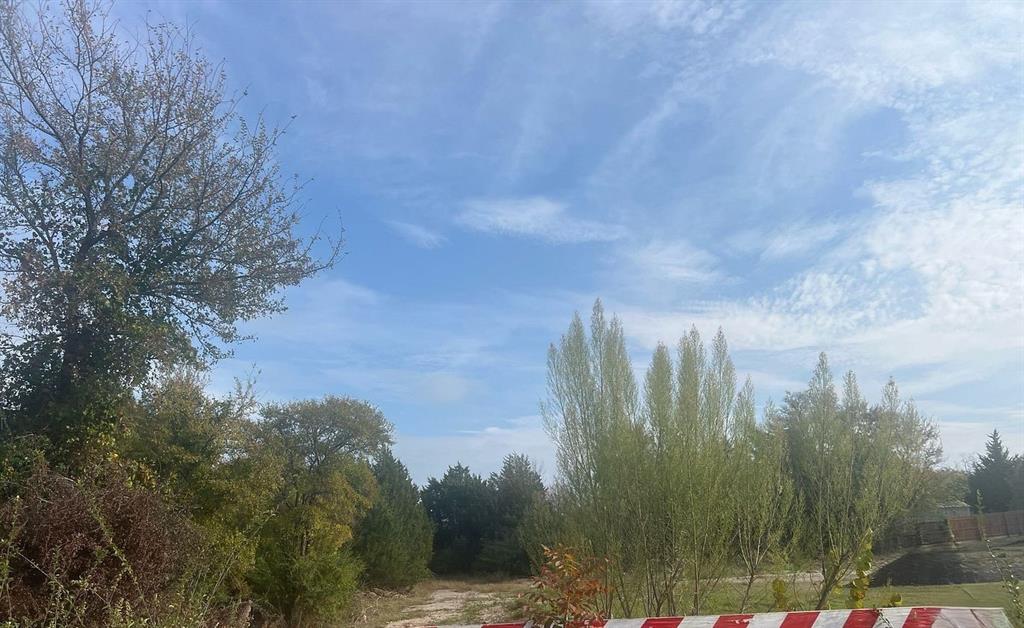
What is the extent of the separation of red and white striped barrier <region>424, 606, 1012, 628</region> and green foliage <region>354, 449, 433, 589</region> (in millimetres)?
21249

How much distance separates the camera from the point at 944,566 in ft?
62.3

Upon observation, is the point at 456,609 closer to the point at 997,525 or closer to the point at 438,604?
the point at 438,604

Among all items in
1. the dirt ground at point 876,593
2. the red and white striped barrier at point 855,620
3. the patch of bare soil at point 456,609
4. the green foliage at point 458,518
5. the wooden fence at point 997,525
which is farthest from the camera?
the green foliage at point 458,518

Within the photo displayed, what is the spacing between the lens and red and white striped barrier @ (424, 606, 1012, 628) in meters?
4.94

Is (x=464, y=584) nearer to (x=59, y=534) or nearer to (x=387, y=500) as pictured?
(x=387, y=500)

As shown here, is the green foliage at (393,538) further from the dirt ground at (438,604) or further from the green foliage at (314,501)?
the green foliage at (314,501)

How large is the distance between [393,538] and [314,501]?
300 inches

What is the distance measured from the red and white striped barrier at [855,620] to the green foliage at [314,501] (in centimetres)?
1262

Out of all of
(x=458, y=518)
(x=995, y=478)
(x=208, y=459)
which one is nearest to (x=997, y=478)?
(x=995, y=478)

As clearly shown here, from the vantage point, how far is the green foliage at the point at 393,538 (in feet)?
89.1

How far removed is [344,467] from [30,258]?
15.3m

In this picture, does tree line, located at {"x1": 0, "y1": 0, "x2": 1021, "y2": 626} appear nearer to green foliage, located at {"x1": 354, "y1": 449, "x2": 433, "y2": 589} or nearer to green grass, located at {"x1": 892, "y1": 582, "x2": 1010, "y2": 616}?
green grass, located at {"x1": 892, "y1": 582, "x2": 1010, "y2": 616}

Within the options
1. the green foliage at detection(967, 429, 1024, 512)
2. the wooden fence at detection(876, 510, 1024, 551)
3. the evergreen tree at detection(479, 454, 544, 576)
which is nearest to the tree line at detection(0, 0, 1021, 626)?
the wooden fence at detection(876, 510, 1024, 551)

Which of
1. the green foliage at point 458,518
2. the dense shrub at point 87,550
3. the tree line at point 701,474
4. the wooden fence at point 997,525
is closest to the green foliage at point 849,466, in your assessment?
the tree line at point 701,474
